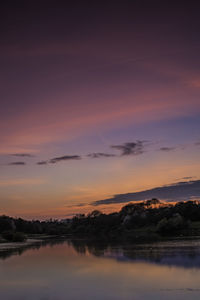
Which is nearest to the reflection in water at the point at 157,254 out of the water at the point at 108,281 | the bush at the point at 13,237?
the water at the point at 108,281

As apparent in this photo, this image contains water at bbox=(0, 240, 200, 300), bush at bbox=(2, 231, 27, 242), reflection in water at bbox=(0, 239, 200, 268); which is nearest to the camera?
water at bbox=(0, 240, 200, 300)

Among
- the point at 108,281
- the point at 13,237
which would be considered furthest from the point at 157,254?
the point at 13,237

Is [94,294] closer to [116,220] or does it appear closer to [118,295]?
[118,295]

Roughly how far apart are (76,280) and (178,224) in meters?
93.5

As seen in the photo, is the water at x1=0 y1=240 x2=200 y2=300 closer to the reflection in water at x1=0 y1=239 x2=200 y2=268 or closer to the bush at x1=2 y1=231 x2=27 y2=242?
the reflection in water at x1=0 y1=239 x2=200 y2=268

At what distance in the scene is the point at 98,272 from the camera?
2412 centimetres

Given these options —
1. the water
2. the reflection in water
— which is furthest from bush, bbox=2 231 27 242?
the water

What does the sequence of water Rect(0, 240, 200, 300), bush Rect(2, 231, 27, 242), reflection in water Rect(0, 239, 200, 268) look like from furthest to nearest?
bush Rect(2, 231, 27, 242), reflection in water Rect(0, 239, 200, 268), water Rect(0, 240, 200, 300)

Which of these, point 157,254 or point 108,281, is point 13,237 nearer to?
point 157,254

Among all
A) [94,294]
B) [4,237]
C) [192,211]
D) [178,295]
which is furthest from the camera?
[192,211]

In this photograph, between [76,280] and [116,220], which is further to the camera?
[116,220]

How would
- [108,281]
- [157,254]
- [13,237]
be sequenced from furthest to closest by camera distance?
1. [13,237]
2. [157,254]
3. [108,281]

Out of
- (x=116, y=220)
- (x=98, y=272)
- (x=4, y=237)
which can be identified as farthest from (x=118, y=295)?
(x=116, y=220)

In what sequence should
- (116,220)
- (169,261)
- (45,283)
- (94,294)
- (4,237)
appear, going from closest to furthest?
(94,294)
(45,283)
(169,261)
(4,237)
(116,220)
